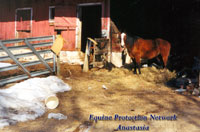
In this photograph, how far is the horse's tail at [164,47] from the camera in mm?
8578

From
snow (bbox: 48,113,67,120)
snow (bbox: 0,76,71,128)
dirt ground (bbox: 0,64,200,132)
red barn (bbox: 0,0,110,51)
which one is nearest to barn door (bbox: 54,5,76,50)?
red barn (bbox: 0,0,110,51)

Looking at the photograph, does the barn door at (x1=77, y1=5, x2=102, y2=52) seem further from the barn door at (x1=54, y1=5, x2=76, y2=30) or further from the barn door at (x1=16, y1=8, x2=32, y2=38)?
the barn door at (x1=16, y1=8, x2=32, y2=38)

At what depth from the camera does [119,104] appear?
15.9 feet

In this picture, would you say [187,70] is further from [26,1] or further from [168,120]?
[26,1]

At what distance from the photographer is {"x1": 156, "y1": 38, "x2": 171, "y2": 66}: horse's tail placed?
28.1 feet

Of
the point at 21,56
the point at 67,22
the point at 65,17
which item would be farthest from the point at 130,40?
the point at 65,17

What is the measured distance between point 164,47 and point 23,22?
29.1 feet

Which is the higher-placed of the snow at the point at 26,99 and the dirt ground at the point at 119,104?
the snow at the point at 26,99

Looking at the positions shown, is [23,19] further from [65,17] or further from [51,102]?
[51,102]

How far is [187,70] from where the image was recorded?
7.75 meters

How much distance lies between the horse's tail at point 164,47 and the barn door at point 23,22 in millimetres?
8079

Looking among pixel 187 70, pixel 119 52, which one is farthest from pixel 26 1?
pixel 187 70

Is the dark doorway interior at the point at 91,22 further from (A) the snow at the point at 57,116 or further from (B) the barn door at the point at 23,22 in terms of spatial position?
(A) the snow at the point at 57,116

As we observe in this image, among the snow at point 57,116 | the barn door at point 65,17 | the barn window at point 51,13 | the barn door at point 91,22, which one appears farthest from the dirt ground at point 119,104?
the barn door at point 91,22
